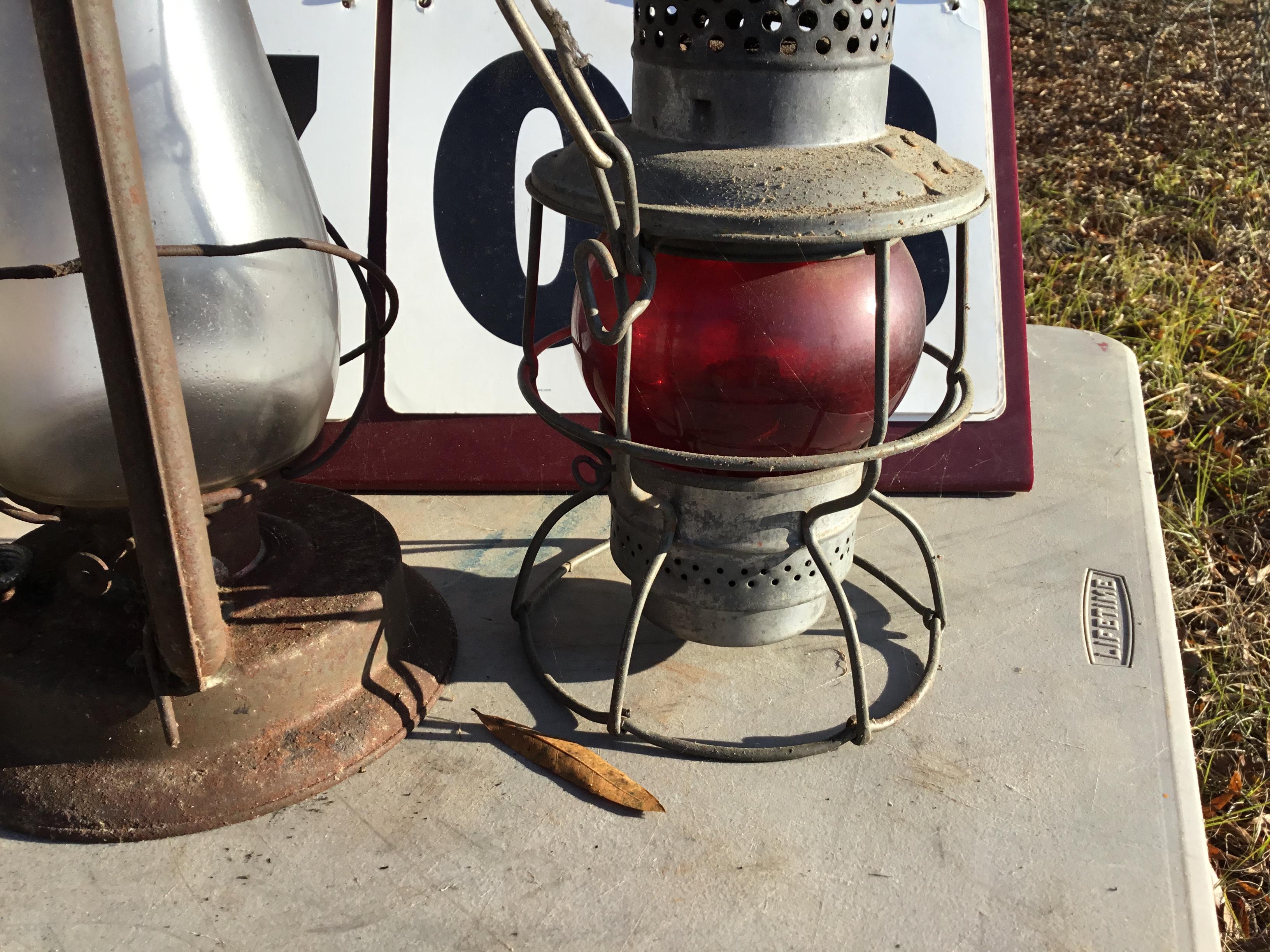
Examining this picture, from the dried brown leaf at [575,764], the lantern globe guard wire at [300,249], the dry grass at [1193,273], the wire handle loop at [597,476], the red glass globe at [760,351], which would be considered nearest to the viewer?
the lantern globe guard wire at [300,249]

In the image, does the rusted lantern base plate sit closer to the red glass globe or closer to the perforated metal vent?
the red glass globe

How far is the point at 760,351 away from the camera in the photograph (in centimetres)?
127

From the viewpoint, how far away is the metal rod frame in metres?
0.99

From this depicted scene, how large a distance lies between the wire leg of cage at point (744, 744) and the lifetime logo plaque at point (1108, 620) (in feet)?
0.72

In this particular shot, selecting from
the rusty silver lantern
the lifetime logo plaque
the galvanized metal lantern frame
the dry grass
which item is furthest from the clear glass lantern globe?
the dry grass

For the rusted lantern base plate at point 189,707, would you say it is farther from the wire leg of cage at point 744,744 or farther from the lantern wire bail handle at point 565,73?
the lantern wire bail handle at point 565,73

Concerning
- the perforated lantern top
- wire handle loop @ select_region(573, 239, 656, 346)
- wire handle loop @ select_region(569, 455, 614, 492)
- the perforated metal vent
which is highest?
the perforated metal vent

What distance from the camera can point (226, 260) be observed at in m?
1.24

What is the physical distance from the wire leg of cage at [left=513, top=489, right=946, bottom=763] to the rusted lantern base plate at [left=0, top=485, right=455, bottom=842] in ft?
0.73

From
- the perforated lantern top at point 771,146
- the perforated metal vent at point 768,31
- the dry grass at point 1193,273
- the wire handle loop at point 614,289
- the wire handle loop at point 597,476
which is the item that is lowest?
the dry grass at point 1193,273

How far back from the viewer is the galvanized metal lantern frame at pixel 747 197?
1.17m

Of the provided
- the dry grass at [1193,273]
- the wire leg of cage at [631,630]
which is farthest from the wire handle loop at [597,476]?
the dry grass at [1193,273]

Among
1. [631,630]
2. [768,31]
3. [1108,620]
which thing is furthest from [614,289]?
[1108,620]

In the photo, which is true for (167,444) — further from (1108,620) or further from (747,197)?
(1108,620)
